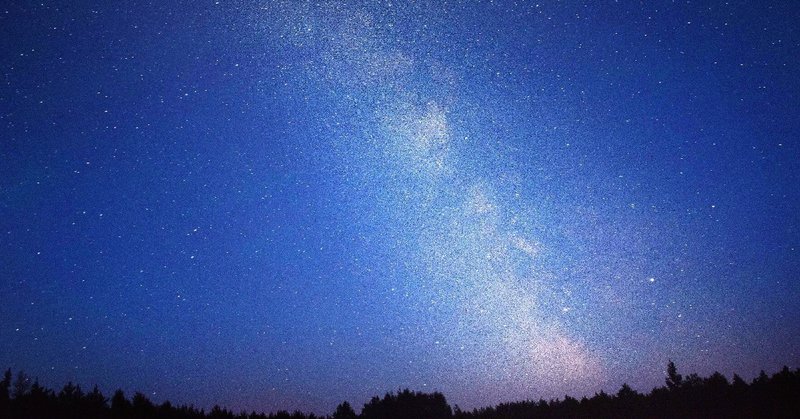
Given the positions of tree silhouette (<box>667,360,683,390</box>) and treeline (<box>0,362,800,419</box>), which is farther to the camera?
tree silhouette (<box>667,360,683,390</box>)

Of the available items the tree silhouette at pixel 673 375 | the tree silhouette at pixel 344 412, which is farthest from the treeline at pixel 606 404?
the tree silhouette at pixel 673 375

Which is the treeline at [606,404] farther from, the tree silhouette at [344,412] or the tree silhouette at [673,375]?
the tree silhouette at [673,375]

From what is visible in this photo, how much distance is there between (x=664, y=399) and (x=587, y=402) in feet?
24.2

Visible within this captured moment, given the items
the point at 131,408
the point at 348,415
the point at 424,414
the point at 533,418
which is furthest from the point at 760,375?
the point at 131,408

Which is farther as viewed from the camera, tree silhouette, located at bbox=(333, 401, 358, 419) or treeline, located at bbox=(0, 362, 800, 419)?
tree silhouette, located at bbox=(333, 401, 358, 419)

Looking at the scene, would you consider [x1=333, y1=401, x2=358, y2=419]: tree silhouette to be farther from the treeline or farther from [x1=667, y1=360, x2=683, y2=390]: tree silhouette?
[x1=667, y1=360, x2=683, y2=390]: tree silhouette

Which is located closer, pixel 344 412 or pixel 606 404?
pixel 606 404

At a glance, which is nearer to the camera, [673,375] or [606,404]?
[606,404]

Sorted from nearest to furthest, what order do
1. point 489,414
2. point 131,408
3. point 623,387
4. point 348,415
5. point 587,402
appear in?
point 131,408, point 587,402, point 623,387, point 489,414, point 348,415

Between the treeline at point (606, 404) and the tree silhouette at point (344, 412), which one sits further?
the tree silhouette at point (344, 412)

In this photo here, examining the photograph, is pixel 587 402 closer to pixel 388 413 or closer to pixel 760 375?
pixel 760 375

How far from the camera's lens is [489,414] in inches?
2189

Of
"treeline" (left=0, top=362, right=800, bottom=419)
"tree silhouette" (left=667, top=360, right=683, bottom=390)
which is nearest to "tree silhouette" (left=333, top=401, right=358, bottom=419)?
"treeline" (left=0, top=362, right=800, bottom=419)

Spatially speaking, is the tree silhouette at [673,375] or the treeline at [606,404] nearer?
the treeline at [606,404]
